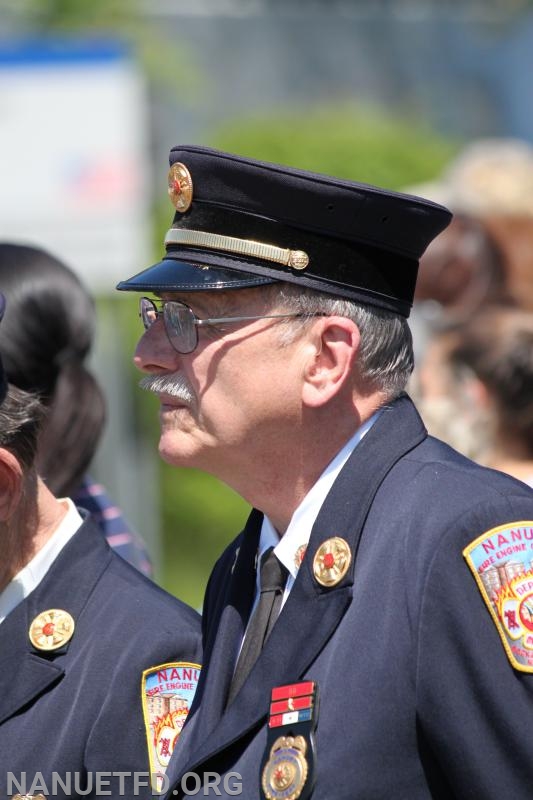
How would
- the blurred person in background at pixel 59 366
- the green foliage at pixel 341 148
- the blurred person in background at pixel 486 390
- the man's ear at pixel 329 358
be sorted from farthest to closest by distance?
1. the green foliage at pixel 341 148
2. the blurred person in background at pixel 486 390
3. the blurred person in background at pixel 59 366
4. the man's ear at pixel 329 358

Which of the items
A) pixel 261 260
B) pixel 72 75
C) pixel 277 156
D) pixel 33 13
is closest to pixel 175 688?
pixel 261 260

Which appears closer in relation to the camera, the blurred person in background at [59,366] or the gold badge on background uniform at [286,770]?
the gold badge on background uniform at [286,770]

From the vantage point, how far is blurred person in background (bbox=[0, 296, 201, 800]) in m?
2.39

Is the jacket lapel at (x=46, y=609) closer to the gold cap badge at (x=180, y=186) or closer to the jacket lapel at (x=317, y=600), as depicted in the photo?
the jacket lapel at (x=317, y=600)

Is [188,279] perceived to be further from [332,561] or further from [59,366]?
[59,366]

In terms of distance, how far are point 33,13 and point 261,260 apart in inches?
463

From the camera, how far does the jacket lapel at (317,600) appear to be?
2.14m

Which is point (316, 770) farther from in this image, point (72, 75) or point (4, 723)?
point (72, 75)

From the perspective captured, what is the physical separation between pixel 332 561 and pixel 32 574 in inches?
29.8

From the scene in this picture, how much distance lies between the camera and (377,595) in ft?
6.89

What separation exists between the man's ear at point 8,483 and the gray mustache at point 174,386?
378 mm

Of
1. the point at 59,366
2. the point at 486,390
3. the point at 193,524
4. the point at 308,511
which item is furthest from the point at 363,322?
the point at 193,524

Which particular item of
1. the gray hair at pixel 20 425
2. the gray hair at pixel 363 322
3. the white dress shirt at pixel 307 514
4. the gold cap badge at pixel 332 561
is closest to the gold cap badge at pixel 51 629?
the gray hair at pixel 20 425

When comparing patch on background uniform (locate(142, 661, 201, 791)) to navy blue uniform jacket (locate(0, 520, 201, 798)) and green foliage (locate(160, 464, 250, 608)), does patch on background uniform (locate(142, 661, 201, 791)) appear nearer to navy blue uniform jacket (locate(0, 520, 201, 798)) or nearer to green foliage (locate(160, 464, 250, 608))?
navy blue uniform jacket (locate(0, 520, 201, 798))
